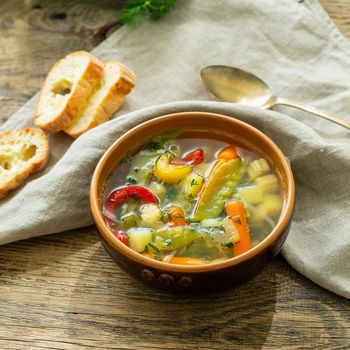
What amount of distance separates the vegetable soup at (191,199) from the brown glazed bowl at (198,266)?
0.03 m

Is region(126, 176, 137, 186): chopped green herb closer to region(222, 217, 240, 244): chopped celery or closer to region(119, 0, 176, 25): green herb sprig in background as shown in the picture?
region(222, 217, 240, 244): chopped celery

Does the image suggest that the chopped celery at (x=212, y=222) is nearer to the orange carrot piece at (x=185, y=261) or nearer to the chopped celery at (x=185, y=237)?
the chopped celery at (x=185, y=237)

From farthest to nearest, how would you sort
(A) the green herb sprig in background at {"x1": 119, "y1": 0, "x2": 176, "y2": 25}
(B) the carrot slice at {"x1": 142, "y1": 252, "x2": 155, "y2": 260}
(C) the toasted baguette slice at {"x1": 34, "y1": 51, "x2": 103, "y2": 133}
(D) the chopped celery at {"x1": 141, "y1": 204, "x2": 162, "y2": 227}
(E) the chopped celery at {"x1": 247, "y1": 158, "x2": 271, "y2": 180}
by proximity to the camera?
(A) the green herb sprig in background at {"x1": 119, "y1": 0, "x2": 176, "y2": 25} → (C) the toasted baguette slice at {"x1": 34, "y1": 51, "x2": 103, "y2": 133} → (E) the chopped celery at {"x1": 247, "y1": 158, "x2": 271, "y2": 180} → (D) the chopped celery at {"x1": 141, "y1": 204, "x2": 162, "y2": 227} → (B) the carrot slice at {"x1": 142, "y1": 252, "x2": 155, "y2": 260}

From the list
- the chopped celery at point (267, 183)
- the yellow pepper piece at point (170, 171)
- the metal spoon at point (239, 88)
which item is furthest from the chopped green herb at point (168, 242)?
the metal spoon at point (239, 88)

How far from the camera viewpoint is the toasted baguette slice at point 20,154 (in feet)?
7.57

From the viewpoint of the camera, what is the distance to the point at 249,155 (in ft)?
6.89

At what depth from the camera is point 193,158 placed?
83.1 inches

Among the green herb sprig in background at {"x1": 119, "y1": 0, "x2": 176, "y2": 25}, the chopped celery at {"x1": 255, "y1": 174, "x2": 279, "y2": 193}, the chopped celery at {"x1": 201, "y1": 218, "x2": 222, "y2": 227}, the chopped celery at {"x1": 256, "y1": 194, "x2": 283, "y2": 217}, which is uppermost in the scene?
the green herb sprig in background at {"x1": 119, "y1": 0, "x2": 176, "y2": 25}

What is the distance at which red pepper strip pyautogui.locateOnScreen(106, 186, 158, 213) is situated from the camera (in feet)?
6.50

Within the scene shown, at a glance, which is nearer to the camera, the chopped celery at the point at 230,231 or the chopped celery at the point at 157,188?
the chopped celery at the point at 230,231

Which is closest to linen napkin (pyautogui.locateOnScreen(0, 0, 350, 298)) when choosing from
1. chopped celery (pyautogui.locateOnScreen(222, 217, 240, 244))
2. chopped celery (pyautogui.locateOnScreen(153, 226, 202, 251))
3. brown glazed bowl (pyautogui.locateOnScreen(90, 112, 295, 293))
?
brown glazed bowl (pyautogui.locateOnScreen(90, 112, 295, 293))

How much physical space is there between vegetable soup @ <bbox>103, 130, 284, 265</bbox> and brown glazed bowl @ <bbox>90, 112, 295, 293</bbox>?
33 millimetres

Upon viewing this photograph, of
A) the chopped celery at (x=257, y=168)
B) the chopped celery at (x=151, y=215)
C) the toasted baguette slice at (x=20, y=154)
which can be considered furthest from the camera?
the toasted baguette slice at (x=20, y=154)

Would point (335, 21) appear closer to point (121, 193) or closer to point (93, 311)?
point (121, 193)
